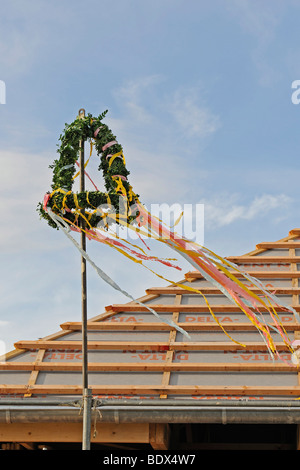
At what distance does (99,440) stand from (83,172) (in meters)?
3.79

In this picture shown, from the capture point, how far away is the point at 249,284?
430 inches

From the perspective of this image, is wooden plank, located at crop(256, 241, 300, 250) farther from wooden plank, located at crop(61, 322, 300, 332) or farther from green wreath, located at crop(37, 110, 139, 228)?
green wreath, located at crop(37, 110, 139, 228)

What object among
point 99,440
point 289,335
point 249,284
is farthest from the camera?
point 249,284

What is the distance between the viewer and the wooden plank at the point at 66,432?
27.7 feet

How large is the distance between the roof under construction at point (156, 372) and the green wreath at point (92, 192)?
2363mm

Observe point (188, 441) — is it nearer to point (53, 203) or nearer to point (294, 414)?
point (294, 414)

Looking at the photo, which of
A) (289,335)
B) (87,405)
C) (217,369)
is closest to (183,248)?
(87,405)

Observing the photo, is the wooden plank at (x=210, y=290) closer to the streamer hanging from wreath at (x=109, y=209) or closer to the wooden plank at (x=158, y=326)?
the wooden plank at (x=158, y=326)

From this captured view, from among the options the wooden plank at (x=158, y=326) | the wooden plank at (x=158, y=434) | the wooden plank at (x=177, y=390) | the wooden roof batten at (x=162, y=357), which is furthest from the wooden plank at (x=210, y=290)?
the wooden plank at (x=158, y=434)

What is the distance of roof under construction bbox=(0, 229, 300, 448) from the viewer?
800cm

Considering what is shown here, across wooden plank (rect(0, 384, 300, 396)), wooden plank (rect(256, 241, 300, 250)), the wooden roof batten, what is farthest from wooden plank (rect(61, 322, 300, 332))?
wooden plank (rect(256, 241, 300, 250))

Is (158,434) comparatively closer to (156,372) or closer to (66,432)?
(156,372)

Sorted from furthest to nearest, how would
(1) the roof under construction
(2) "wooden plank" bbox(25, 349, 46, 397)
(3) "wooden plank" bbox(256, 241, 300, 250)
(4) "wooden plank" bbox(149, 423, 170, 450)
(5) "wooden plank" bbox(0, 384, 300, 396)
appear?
Result: 1. (3) "wooden plank" bbox(256, 241, 300, 250)
2. (2) "wooden plank" bbox(25, 349, 46, 397)
3. (5) "wooden plank" bbox(0, 384, 300, 396)
4. (4) "wooden plank" bbox(149, 423, 170, 450)
5. (1) the roof under construction

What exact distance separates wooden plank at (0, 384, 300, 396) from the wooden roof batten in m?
0.01
